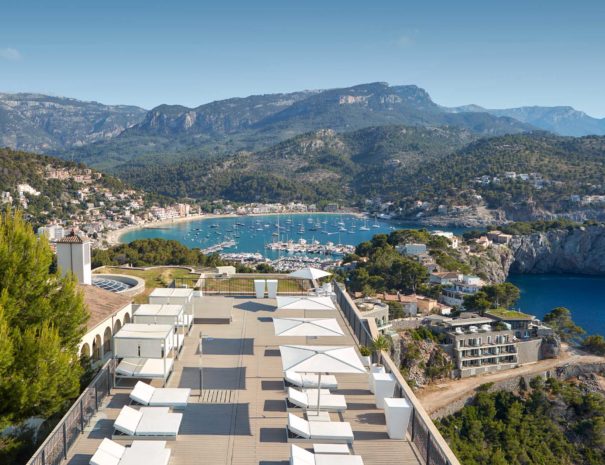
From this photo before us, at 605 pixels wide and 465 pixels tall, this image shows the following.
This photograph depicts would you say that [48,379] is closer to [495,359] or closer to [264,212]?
[495,359]

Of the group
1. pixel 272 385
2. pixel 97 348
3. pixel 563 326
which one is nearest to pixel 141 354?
pixel 272 385

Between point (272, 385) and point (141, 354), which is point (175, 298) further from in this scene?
point (272, 385)

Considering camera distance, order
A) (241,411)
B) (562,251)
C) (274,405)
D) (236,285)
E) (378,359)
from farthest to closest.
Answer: (562,251), (236,285), (378,359), (274,405), (241,411)

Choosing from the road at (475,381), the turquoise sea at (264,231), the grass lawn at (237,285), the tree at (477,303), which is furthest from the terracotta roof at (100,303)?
the turquoise sea at (264,231)

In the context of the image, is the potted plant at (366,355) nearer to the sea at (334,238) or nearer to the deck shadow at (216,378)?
the deck shadow at (216,378)

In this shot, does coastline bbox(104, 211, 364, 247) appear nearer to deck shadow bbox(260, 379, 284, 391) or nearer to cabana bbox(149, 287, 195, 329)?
cabana bbox(149, 287, 195, 329)

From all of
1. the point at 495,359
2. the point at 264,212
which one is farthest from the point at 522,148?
the point at 495,359
